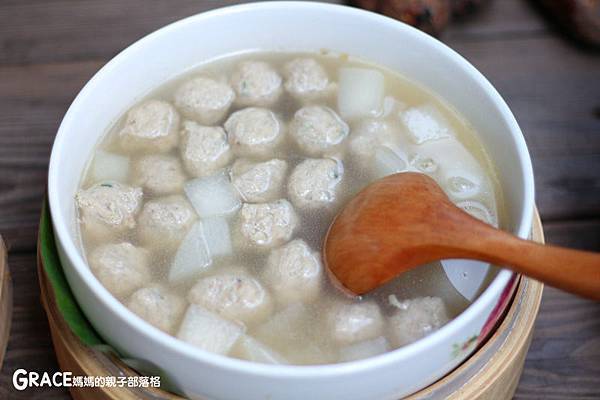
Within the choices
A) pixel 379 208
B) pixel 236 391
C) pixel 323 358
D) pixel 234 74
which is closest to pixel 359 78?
pixel 234 74

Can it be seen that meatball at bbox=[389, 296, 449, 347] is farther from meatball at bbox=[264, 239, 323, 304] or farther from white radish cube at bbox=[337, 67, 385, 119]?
white radish cube at bbox=[337, 67, 385, 119]

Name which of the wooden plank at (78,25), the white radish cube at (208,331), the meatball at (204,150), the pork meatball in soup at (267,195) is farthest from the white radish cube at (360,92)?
the wooden plank at (78,25)

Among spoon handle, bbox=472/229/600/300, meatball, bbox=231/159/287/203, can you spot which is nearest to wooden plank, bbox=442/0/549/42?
meatball, bbox=231/159/287/203

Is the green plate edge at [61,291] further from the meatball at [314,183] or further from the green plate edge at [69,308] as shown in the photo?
the meatball at [314,183]

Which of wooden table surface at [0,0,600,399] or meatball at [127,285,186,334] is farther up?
meatball at [127,285,186,334]

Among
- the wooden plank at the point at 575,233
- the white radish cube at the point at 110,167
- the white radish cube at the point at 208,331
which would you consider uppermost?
the white radish cube at the point at 110,167

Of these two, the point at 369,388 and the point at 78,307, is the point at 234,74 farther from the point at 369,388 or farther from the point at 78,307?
the point at 369,388
